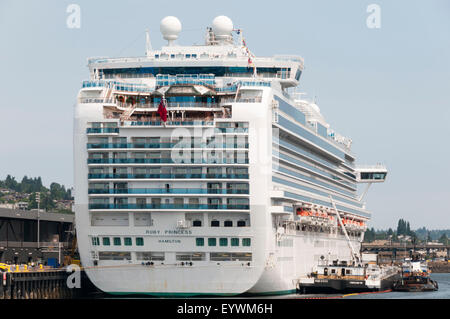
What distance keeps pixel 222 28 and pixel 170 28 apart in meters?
4.59

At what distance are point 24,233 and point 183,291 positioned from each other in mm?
33075

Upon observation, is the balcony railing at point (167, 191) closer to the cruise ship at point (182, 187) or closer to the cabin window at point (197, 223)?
the cruise ship at point (182, 187)

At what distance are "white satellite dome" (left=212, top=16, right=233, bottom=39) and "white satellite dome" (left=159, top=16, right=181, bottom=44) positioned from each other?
328 centimetres

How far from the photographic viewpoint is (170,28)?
88.6 m

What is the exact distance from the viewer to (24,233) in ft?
332

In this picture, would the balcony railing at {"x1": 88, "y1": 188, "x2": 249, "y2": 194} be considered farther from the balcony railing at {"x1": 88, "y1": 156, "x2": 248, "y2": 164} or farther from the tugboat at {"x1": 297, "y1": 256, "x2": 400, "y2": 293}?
the tugboat at {"x1": 297, "y1": 256, "x2": 400, "y2": 293}

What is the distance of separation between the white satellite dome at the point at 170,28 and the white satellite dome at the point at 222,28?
328cm

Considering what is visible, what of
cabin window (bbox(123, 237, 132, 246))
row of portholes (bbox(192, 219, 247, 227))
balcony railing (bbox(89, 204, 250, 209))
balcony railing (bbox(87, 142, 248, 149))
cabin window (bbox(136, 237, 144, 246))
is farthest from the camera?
cabin window (bbox(123, 237, 132, 246))

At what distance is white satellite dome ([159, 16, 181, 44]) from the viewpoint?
8862 cm

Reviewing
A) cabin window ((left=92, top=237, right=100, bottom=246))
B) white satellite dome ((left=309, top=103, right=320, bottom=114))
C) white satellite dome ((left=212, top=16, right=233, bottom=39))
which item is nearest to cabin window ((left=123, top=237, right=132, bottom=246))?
cabin window ((left=92, top=237, right=100, bottom=246))

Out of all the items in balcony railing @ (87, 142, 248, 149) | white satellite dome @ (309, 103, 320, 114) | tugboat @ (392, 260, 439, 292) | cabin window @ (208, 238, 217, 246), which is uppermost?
white satellite dome @ (309, 103, 320, 114)
